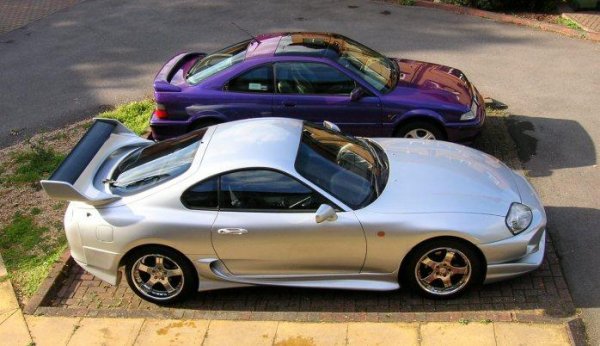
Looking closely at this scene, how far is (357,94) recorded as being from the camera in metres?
7.65

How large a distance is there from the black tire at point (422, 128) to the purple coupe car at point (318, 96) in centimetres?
1

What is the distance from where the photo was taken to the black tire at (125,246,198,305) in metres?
5.65

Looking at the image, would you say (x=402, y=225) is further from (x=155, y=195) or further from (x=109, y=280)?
(x=109, y=280)

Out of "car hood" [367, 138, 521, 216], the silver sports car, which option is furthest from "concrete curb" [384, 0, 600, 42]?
the silver sports car

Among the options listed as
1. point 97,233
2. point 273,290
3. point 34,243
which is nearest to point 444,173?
point 273,290

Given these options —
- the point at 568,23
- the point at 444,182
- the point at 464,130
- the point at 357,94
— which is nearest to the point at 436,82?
the point at 464,130

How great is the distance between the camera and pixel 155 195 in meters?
5.58

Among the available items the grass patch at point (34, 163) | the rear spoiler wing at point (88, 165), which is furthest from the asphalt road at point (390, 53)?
the rear spoiler wing at point (88, 165)

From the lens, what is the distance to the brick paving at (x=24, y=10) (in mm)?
15297

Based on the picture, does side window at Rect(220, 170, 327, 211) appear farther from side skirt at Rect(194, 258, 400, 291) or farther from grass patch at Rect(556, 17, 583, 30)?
grass patch at Rect(556, 17, 583, 30)

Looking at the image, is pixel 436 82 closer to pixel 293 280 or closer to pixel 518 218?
pixel 518 218

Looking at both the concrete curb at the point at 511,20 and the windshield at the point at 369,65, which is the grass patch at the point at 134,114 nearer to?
the windshield at the point at 369,65

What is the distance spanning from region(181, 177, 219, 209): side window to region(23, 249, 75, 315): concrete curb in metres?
1.82

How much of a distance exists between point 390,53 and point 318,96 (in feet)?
15.3
